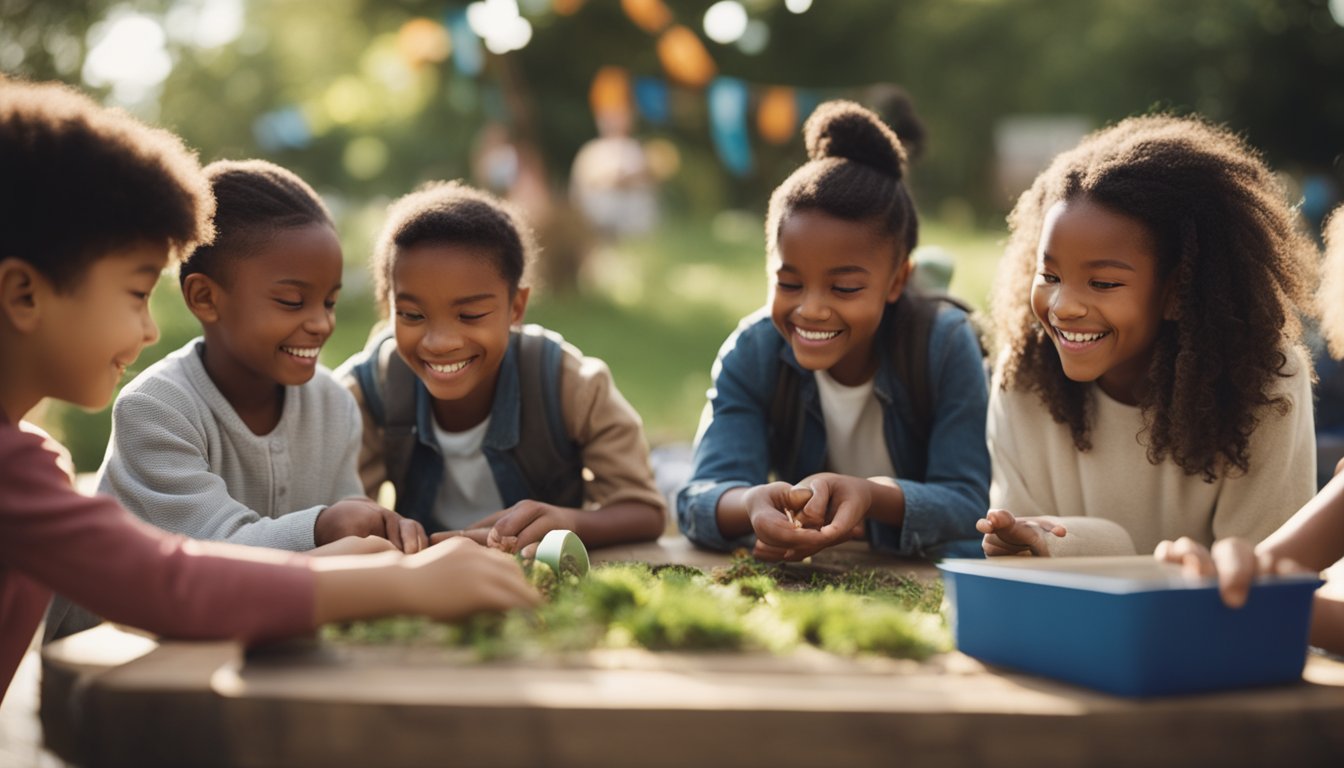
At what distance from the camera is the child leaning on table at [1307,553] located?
5.38ft

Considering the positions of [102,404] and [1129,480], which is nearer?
[102,404]

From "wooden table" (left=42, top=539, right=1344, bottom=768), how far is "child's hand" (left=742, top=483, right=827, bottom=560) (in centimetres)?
79

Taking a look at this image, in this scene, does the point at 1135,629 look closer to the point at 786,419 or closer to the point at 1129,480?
the point at 1129,480

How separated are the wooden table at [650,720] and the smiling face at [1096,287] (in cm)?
102

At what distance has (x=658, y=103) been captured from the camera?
11.2 m

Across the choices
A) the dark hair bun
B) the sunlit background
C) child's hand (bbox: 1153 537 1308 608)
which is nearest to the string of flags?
the sunlit background

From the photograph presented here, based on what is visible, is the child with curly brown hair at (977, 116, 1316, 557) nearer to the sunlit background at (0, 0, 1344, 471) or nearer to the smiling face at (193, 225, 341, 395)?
the smiling face at (193, 225, 341, 395)

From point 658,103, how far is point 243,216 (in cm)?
869

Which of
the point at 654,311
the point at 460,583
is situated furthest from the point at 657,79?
the point at 460,583

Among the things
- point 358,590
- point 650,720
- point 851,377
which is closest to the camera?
point 650,720

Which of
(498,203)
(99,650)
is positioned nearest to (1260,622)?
(99,650)

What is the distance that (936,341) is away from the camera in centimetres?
309

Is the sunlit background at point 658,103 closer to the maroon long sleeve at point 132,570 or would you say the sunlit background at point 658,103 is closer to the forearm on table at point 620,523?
the forearm on table at point 620,523

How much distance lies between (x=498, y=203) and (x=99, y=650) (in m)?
1.74
